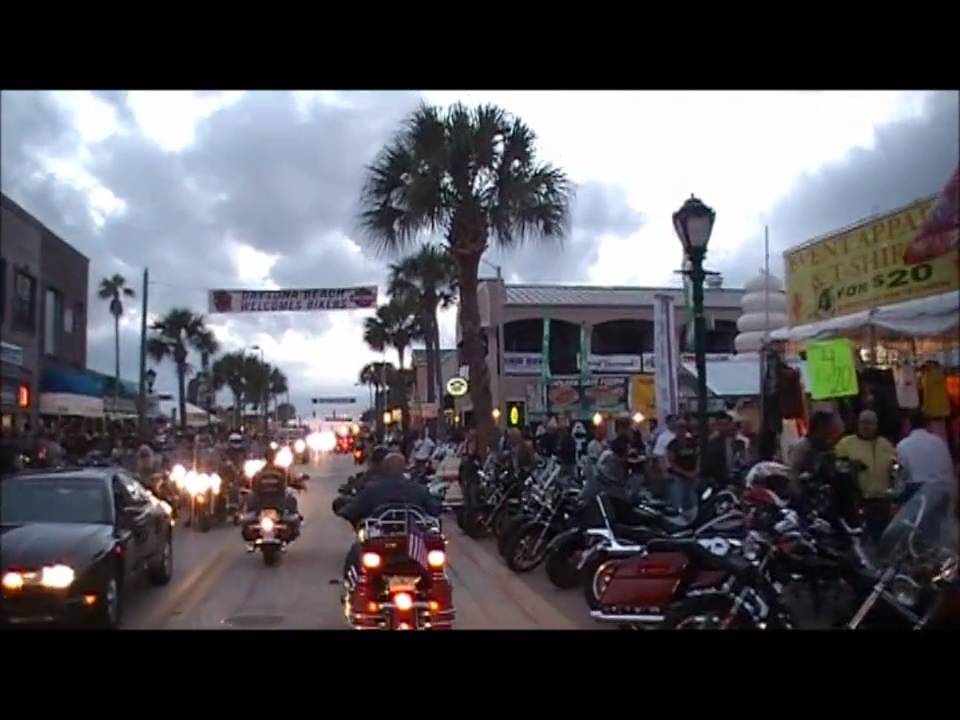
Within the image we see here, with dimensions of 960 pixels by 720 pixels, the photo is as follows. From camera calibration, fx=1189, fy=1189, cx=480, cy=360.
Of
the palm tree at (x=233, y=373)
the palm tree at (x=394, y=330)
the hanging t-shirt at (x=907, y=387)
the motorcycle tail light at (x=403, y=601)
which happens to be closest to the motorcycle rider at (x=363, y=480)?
the motorcycle tail light at (x=403, y=601)

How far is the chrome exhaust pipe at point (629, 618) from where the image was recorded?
27.5 feet

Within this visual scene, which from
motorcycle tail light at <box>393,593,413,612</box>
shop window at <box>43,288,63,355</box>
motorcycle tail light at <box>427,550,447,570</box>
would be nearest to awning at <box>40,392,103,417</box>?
shop window at <box>43,288,63,355</box>

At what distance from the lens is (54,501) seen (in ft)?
35.1

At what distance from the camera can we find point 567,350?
41.4 meters

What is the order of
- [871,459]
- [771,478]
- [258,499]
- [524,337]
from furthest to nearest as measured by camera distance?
1. [524,337]
2. [258,499]
3. [871,459]
4. [771,478]

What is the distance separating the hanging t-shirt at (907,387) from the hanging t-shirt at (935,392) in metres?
0.11

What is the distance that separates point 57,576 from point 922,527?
21.9 ft

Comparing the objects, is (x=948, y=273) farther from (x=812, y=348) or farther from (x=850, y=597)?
(x=850, y=597)

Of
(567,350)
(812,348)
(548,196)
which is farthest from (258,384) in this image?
(812,348)

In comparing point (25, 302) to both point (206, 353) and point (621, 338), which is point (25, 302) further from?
point (206, 353)

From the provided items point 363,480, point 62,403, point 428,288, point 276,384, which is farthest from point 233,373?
point 363,480

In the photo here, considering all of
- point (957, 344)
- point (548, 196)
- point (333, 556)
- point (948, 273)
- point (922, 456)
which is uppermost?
point (548, 196)

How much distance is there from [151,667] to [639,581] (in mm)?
3641

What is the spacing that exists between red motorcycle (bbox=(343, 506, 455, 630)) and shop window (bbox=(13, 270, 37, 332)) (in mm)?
13487
